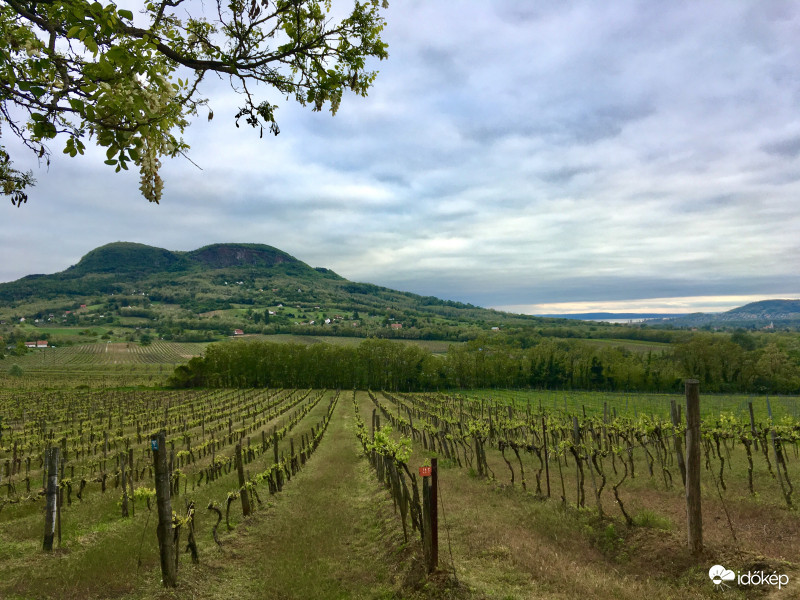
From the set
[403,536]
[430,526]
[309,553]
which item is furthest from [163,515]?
[403,536]

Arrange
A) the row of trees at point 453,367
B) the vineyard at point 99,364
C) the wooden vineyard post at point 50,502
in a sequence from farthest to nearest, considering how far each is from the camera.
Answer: the row of trees at point 453,367 → the vineyard at point 99,364 → the wooden vineyard post at point 50,502

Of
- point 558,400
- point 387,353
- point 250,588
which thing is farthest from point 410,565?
point 387,353

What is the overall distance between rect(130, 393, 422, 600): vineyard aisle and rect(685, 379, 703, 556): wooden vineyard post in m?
4.85

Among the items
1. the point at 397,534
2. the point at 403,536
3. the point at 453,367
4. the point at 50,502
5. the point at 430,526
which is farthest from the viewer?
the point at 453,367

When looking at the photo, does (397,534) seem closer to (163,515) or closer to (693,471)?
(163,515)

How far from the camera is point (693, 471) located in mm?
7035

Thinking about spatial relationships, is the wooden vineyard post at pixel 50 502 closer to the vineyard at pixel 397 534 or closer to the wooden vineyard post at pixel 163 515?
the vineyard at pixel 397 534

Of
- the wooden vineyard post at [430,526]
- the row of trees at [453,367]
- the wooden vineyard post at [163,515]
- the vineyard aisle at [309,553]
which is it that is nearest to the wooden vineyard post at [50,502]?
the vineyard aisle at [309,553]

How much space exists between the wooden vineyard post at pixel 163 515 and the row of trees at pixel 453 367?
229 ft

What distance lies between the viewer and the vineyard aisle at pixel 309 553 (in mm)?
7234

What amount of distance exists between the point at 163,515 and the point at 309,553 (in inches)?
131

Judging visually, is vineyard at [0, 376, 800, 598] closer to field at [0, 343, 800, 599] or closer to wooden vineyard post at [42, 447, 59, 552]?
field at [0, 343, 800, 599]

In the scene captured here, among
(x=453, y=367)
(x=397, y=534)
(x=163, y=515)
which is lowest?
(x=453, y=367)

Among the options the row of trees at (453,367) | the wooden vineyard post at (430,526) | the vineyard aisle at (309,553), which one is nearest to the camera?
the wooden vineyard post at (430,526)
